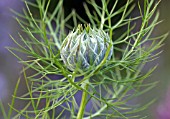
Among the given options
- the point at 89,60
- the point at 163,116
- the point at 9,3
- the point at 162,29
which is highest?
the point at 9,3

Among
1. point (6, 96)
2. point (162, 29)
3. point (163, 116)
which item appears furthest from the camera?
point (162, 29)

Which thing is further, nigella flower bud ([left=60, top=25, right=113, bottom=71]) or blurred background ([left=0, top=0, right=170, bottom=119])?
blurred background ([left=0, top=0, right=170, bottom=119])

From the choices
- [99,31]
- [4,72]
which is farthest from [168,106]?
[99,31]

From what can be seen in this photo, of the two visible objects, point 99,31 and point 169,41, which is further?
point 169,41

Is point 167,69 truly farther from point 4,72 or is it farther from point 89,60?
point 89,60

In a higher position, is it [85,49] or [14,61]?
[14,61]

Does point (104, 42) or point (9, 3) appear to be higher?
point (9, 3)

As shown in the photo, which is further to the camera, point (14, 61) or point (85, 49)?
point (14, 61)

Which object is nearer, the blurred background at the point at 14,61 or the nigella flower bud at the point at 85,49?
the nigella flower bud at the point at 85,49
